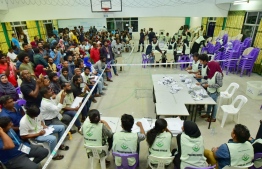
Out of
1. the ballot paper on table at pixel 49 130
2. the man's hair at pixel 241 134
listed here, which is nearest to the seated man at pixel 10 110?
the ballot paper on table at pixel 49 130

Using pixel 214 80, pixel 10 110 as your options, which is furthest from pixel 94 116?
pixel 214 80

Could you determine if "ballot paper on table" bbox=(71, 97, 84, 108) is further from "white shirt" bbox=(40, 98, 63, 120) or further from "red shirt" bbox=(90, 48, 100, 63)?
"red shirt" bbox=(90, 48, 100, 63)

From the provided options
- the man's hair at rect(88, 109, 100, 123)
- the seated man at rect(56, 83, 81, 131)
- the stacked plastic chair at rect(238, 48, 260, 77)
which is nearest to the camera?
the man's hair at rect(88, 109, 100, 123)

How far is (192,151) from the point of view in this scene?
2213 millimetres

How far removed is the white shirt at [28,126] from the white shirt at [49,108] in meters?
0.29

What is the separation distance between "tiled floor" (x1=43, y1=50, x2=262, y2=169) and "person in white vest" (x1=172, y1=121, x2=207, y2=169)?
1033 millimetres

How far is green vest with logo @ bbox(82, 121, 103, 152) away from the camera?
2555 mm

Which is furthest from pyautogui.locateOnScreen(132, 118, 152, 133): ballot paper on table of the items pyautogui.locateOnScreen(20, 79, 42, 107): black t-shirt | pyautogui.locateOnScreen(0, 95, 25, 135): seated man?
pyautogui.locateOnScreen(20, 79, 42, 107): black t-shirt

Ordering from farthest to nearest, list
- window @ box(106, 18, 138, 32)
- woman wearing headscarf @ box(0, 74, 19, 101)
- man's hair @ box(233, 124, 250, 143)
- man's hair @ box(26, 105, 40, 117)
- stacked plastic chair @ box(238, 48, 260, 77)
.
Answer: window @ box(106, 18, 138, 32), stacked plastic chair @ box(238, 48, 260, 77), woman wearing headscarf @ box(0, 74, 19, 101), man's hair @ box(26, 105, 40, 117), man's hair @ box(233, 124, 250, 143)

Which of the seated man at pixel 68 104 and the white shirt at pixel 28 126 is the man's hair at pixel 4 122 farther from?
the seated man at pixel 68 104

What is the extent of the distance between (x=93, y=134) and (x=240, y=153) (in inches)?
77.6

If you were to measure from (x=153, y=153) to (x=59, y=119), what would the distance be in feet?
7.20

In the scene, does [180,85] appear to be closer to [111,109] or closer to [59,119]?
[111,109]

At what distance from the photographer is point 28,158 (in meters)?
2.58
